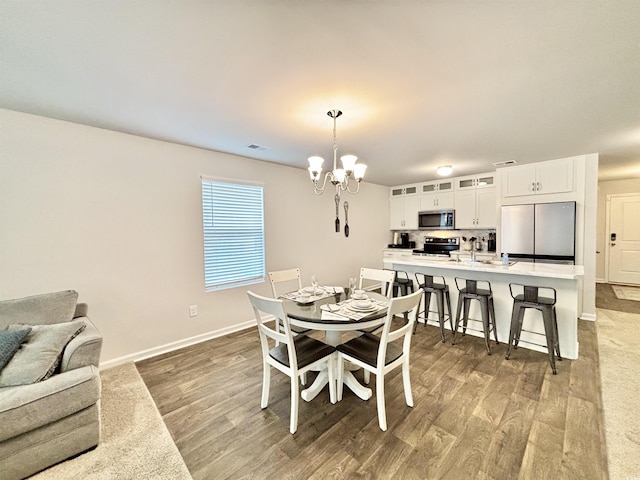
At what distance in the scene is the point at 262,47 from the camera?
1558 millimetres

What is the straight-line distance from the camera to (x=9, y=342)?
1755 millimetres

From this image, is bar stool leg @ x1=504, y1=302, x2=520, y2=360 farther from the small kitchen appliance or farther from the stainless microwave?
the small kitchen appliance

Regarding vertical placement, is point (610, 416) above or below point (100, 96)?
below

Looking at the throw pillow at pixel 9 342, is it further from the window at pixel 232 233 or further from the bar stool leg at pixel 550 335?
the bar stool leg at pixel 550 335

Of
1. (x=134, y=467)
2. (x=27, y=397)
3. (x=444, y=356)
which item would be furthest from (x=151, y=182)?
(x=444, y=356)

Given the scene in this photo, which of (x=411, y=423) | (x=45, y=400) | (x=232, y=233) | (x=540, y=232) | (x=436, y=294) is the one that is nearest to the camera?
(x=45, y=400)

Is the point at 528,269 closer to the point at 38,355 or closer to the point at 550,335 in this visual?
the point at 550,335

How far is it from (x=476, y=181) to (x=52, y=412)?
629 cm

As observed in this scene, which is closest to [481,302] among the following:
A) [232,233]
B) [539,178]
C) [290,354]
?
[290,354]

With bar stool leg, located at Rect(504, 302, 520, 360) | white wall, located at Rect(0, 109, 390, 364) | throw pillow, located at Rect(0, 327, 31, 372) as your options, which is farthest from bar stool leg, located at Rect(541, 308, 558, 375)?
throw pillow, located at Rect(0, 327, 31, 372)

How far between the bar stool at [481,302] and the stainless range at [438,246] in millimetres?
2317

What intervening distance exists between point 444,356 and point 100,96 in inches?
159

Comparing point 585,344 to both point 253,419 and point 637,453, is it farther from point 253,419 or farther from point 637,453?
point 253,419

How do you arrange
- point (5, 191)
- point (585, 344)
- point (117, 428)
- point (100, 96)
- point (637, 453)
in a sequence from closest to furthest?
point (637, 453) < point (117, 428) < point (100, 96) < point (5, 191) < point (585, 344)
